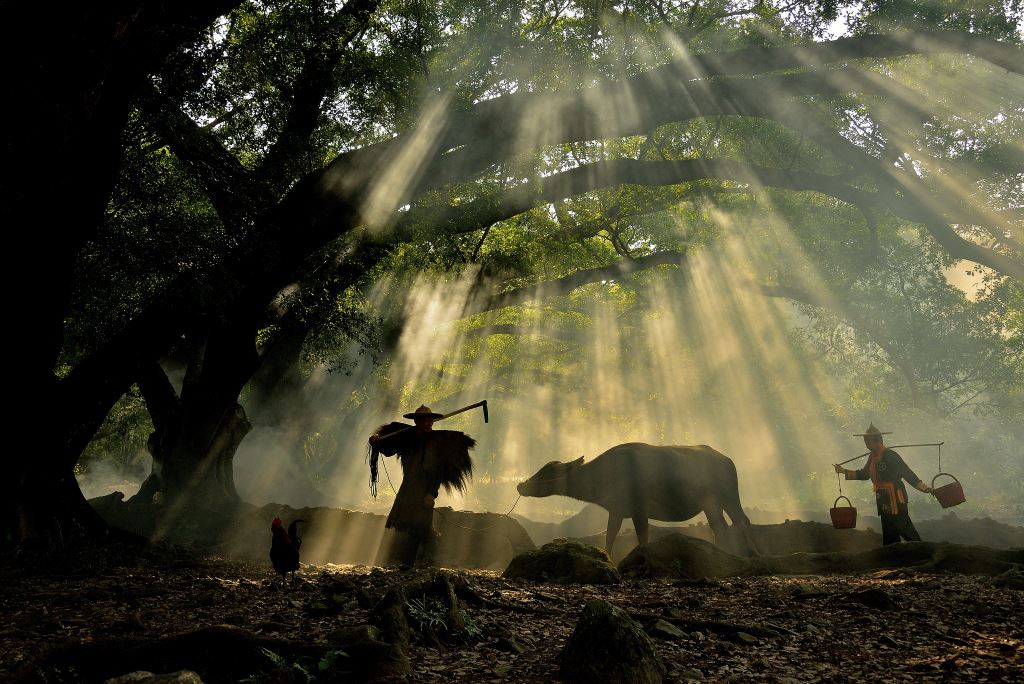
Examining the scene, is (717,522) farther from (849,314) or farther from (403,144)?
(849,314)

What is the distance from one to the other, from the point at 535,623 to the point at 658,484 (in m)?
9.14

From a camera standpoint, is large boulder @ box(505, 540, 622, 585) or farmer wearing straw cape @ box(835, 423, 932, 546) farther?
farmer wearing straw cape @ box(835, 423, 932, 546)

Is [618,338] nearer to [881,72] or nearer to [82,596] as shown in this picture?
[881,72]

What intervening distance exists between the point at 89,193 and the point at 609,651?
7.74 meters

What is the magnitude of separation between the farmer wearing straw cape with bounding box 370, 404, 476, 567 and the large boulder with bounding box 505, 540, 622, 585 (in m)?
1.46

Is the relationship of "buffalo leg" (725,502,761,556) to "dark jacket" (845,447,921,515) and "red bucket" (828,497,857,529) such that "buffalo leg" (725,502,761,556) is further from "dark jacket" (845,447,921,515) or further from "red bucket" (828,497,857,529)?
"red bucket" (828,497,857,529)

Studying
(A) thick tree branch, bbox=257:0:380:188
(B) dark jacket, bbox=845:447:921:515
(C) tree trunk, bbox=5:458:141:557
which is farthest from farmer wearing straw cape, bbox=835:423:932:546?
(C) tree trunk, bbox=5:458:141:557

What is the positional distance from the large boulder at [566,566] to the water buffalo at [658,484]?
4575 mm

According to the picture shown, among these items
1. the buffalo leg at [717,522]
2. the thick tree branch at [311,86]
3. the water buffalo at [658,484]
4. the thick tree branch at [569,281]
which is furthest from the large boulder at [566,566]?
the thick tree branch at [569,281]

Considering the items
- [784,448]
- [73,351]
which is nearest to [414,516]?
[73,351]

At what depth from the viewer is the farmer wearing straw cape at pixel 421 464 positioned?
1029 cm

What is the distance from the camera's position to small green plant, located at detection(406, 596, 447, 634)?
5.27 meters

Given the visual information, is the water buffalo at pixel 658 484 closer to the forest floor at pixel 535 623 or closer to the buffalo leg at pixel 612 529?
the buffalo leg at pixel 612 529

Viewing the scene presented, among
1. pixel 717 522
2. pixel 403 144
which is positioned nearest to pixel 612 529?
pixel 717 522
